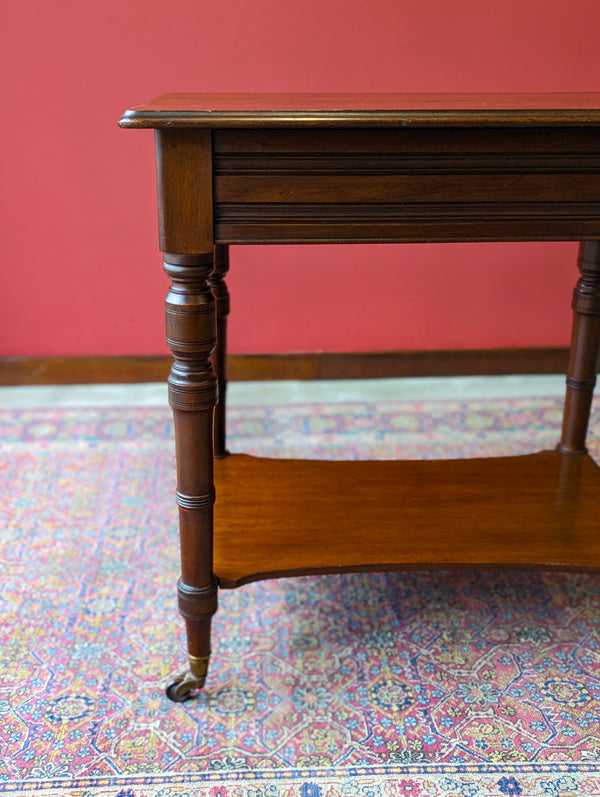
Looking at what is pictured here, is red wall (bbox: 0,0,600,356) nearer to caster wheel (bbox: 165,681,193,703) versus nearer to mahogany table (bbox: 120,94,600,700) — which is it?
mahogany table (bbox: 120,94,600,700)

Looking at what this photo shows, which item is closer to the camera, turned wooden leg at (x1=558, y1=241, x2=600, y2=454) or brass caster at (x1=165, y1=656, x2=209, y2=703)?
brass caster at (x1=165, y1=656, x2=209, y2=703)

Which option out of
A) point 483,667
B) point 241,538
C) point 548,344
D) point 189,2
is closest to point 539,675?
point 483,667

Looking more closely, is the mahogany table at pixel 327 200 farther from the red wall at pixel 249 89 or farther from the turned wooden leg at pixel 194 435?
the red wall at pixel 249 89

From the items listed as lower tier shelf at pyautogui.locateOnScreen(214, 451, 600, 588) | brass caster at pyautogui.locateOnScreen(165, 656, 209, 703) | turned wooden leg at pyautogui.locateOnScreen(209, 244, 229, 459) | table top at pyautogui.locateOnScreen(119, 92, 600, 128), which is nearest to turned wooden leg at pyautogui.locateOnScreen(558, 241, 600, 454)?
lower tier shelf at pyautogui.locateOnScreen(214, 451, 600, 588)

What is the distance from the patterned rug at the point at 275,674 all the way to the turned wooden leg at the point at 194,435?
15 centimetres

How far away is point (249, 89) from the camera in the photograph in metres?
3.12

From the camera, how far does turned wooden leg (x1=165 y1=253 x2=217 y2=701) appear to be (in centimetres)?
155

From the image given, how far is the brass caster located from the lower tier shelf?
0.60ft

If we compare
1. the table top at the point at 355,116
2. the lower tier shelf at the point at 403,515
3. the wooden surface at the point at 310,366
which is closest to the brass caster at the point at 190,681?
the lower tier shelf at the point at 403,515

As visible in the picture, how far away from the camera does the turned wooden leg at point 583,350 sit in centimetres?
221

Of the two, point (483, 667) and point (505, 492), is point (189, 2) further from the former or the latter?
point (483, 667)

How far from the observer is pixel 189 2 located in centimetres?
302

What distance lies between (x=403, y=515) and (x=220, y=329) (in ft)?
2.33

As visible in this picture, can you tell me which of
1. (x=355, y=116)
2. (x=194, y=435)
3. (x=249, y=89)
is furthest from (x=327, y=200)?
(x=249, y=89)
